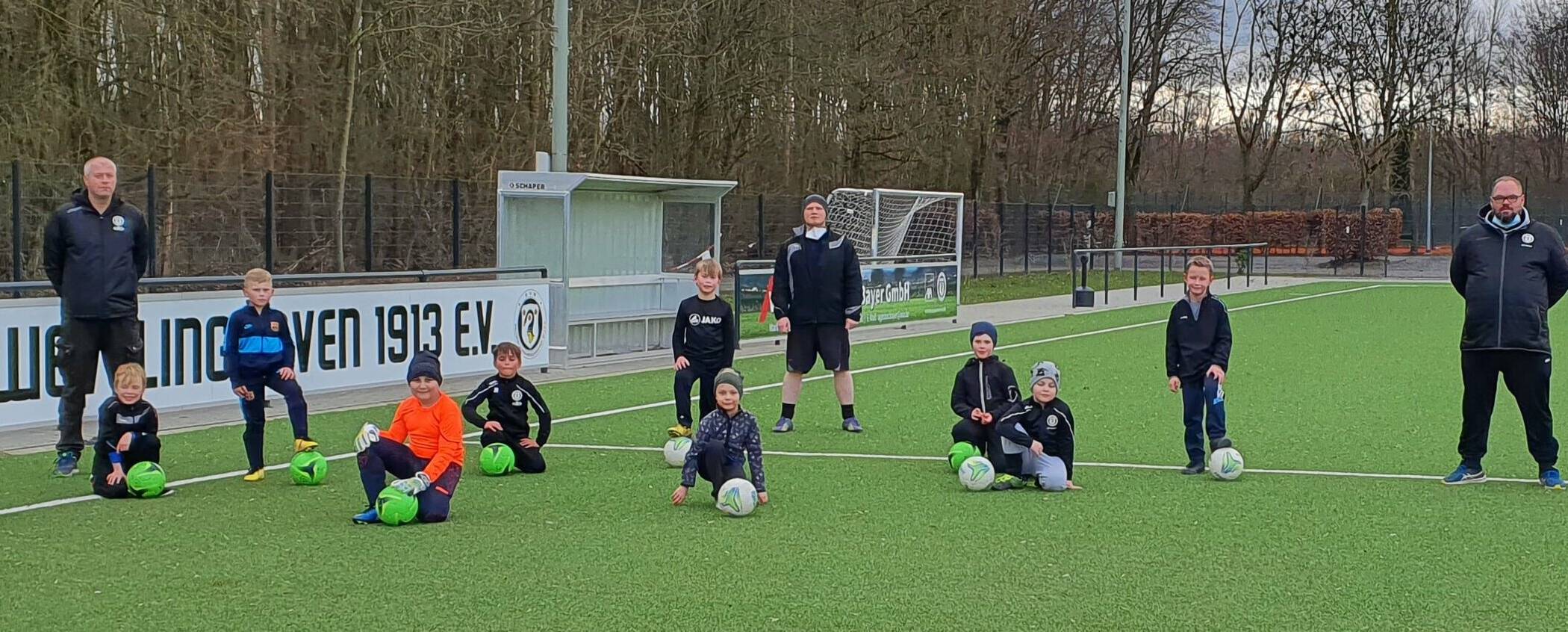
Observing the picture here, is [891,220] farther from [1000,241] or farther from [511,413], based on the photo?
[1000,241]

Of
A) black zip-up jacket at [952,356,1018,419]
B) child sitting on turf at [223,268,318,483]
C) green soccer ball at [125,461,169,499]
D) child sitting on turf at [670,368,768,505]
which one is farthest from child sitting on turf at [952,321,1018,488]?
green soccer ball at [125,461,169,499]

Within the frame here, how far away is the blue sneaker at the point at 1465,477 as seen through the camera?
29.6 feet

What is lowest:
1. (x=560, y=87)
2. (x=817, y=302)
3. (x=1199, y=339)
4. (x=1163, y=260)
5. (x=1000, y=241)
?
(x=1199, y=339)

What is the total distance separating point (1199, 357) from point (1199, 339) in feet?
0.36

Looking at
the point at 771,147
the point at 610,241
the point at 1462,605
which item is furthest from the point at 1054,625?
the point at 771,147

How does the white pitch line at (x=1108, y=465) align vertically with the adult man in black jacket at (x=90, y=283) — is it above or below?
below

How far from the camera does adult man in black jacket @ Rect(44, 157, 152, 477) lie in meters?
9.41

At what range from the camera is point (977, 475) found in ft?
28.8

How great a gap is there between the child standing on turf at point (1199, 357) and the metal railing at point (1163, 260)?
19822 mm

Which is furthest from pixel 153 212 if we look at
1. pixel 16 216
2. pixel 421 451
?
pixel 421 451

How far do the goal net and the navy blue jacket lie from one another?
1343 centimetres

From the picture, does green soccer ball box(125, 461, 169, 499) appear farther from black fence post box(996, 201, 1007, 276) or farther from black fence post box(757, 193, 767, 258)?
black fence post box(996, 201, 1007, 276)

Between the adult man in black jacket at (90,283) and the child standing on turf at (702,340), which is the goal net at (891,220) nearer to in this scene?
the child standing on turf at (702,340)

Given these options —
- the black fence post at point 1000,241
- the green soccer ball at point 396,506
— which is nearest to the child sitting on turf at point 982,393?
the green soccer ball at point 396,506
